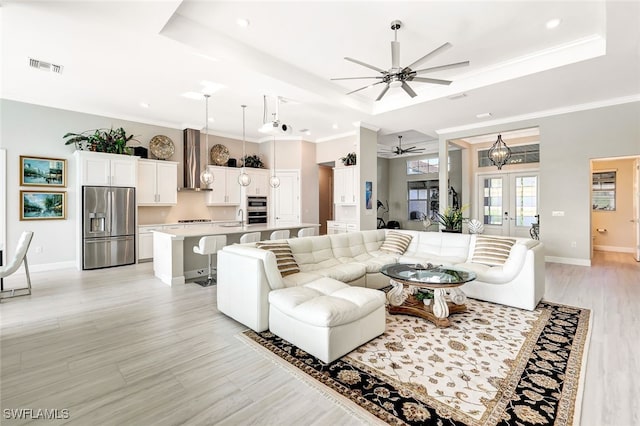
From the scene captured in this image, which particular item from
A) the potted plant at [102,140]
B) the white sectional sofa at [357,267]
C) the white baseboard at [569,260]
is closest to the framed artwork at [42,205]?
the potted plant at [102,140]

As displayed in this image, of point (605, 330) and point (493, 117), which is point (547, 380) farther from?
point (493, 117)

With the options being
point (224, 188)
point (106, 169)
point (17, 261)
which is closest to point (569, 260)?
point (224, 188)

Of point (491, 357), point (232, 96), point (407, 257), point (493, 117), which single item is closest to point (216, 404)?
point (491, 357)

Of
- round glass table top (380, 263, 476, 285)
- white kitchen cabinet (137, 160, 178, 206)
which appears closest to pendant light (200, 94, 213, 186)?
white kitchen cabinet (137, 160, 178, 206)

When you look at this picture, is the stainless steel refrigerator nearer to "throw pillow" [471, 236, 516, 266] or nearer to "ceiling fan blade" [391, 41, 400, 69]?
"ceiling fan blade" [391, 41, 400, 69]

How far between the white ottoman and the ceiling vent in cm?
444

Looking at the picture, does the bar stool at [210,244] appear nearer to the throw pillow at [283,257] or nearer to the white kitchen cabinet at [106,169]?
the throw pillow at [283,257]

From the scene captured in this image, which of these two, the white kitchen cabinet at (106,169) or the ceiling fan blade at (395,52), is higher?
the ceiling fan blade at (395,52)

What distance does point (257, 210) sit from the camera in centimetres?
875

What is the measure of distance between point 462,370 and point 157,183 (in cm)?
697

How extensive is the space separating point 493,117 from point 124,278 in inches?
316

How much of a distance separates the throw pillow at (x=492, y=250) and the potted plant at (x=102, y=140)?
6.86 m

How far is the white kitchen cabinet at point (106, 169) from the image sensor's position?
592 centimetres

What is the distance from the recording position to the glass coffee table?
10.5ft
